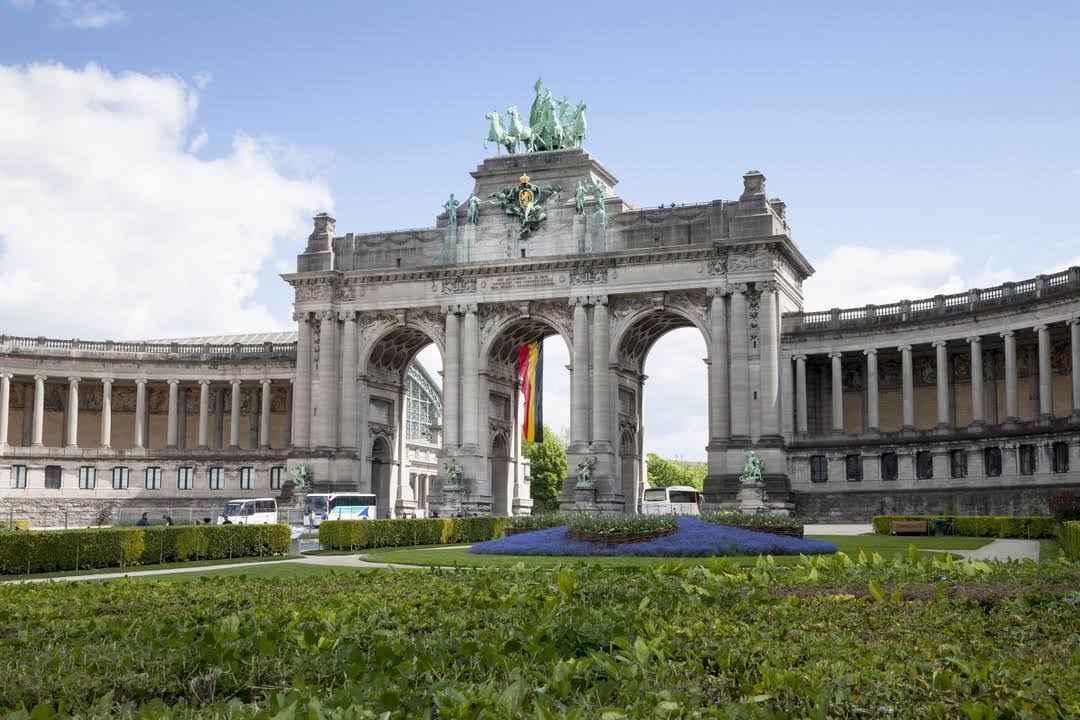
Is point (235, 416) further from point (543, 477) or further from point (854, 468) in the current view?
point (543, 477)

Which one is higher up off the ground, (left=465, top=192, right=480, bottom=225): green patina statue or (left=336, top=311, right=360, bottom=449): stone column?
(left=465, top=192, right=480, bottom=225): green patina statue

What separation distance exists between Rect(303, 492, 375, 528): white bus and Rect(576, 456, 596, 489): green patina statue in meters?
14.8

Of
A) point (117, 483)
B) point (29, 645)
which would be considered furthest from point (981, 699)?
point (117, 483)

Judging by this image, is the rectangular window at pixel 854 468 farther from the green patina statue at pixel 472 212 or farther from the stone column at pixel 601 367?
the green patina statue at pixel 472 212

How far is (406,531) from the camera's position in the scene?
5647 centimetres

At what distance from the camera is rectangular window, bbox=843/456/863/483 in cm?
8044

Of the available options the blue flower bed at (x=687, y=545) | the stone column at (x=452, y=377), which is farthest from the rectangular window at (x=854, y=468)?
the blue flower bed at (x=687, y=545)

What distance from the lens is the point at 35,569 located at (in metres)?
38.7

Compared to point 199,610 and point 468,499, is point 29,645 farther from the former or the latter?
point 468,499

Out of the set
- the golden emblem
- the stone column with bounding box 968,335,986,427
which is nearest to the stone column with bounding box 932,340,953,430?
the stone column with bounding box 968,335,986,427

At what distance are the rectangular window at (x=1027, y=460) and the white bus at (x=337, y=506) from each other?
140ft

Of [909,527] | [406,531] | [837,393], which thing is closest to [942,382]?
[837,393]

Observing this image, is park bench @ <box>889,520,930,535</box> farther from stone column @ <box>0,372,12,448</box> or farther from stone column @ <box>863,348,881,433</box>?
stone column @ <box>0,372,12,448</box>

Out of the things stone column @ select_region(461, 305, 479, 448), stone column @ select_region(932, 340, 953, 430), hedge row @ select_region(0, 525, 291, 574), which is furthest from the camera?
stone column @ select_region(461, 305, 479, 448)
